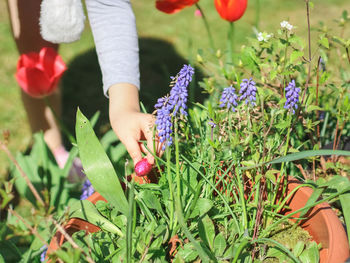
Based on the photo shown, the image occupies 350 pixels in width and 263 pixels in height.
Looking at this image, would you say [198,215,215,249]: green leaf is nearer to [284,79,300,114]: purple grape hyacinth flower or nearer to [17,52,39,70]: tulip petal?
[284,79,300,114]: purple grape hyacinth flower

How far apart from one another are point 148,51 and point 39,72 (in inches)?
58.5

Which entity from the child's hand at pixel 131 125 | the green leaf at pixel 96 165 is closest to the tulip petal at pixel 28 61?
the child's hand at pixel 131 125

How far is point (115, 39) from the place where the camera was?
1155mm

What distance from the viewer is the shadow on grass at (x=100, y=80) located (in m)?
2.13

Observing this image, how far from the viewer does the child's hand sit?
94 centimetres

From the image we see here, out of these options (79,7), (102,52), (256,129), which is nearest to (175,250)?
(256,129)

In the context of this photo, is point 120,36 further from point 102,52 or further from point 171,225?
point 171,225

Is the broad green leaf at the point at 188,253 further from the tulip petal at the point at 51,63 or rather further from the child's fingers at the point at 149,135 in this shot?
the tulip petal at the point at 51,63

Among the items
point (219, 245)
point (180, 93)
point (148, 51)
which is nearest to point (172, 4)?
point (180, 93)

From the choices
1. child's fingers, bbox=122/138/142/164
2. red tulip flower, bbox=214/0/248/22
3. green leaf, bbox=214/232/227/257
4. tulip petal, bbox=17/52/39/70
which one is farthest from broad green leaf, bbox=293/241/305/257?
tulip petal, bbox=17/52/39/70

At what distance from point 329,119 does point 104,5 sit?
789 millimetres

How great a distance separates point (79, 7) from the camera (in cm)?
114

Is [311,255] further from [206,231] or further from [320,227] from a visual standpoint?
[206,231]

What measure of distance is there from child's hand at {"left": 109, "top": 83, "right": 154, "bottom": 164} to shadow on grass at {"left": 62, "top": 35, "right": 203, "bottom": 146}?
0.86m
